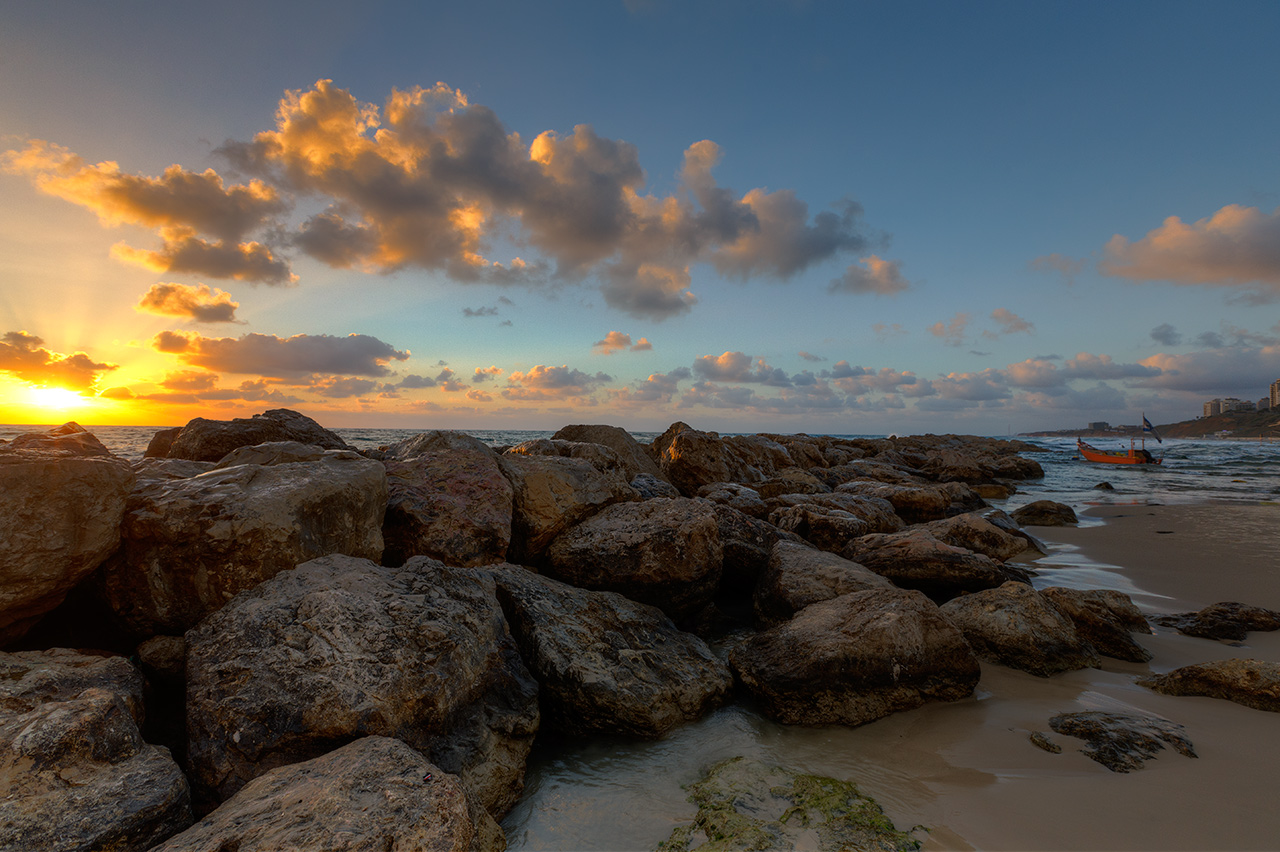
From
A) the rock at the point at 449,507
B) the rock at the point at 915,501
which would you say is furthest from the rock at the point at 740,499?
the rock at the point at 449,507

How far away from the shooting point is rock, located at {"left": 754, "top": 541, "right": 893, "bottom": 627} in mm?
5996

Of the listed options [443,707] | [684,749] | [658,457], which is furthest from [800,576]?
[658,457]

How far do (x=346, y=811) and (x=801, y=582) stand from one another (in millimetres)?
4887

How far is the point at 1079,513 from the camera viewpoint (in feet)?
52.6

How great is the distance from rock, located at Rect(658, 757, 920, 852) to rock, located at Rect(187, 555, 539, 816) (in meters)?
1.20

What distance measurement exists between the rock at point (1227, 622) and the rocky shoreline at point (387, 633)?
0.25 feet

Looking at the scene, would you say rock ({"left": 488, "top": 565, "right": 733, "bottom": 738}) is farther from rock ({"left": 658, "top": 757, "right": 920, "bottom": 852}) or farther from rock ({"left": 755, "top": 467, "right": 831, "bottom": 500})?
rock ({"left": 755, "top": 467, "right": 831, "bottom": 500})

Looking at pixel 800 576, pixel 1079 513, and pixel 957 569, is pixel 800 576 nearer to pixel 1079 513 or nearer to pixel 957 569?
pixel 957 569

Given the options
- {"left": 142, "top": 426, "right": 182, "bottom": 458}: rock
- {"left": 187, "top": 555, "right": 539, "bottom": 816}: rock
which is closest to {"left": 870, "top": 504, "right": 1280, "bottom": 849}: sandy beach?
{"left": 187, "top": 555, "right": 539, "bottom": 816}: rock

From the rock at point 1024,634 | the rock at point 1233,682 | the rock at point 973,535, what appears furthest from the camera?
the rock at point 973,535

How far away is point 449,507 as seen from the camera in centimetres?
550

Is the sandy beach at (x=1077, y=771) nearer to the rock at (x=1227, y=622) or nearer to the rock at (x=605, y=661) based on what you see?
the rock at (x=1227, y=622)

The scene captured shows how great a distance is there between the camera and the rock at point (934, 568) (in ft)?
22.6

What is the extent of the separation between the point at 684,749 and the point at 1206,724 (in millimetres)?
3885
